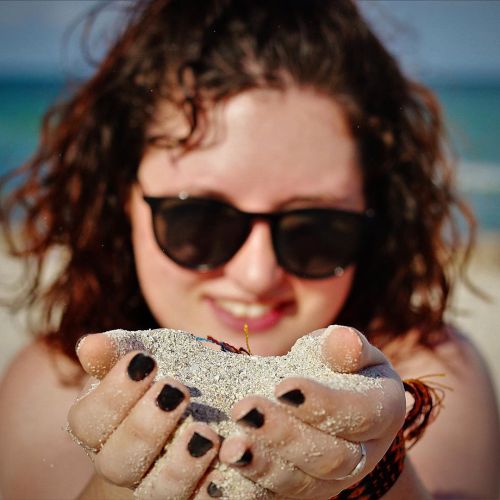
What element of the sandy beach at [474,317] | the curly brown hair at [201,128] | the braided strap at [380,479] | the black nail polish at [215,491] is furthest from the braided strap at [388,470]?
the sandy beach at [474,317]

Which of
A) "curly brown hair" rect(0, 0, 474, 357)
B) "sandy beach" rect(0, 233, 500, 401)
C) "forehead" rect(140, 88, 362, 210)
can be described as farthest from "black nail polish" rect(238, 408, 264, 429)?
"sandy beach" rect(0, 233, 500, 401)

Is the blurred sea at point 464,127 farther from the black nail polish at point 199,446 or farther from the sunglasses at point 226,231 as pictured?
the black nail polish at point 199,446

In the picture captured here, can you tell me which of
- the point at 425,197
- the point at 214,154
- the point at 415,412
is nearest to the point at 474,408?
the point at 425,197

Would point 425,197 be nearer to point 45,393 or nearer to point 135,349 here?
point 45,393

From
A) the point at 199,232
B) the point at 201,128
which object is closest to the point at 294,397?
the point at 199,232

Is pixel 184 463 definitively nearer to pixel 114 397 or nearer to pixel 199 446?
pixel 199 446
